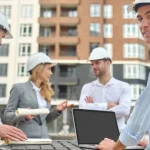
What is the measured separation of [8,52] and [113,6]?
4.68 metres

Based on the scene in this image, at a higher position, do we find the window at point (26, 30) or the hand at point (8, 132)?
the window at point (26, 30)

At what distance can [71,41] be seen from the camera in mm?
13016

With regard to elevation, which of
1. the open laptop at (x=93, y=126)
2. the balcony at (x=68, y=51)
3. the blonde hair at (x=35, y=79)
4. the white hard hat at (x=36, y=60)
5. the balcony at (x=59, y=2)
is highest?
the balcony at (x=59, y=2)

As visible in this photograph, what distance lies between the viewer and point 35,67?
1586 millimetres

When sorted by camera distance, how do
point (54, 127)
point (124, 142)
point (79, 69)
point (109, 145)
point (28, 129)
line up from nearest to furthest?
point (124, 142) → point (109, 145) → point (28, 129) → point (54, 127) → point (79, 69)

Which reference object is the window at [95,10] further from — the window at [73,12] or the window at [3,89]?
the window at [3,89]

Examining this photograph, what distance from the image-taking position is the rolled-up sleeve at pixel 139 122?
608 mm

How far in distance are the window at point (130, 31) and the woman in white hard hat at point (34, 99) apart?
39.1 ft

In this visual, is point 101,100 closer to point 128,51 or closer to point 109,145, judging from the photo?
point 109,145

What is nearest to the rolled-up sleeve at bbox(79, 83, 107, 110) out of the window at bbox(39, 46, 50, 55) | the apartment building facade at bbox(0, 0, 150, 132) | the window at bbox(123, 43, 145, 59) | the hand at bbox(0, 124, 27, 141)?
the hand at bbox(0, 124, 27, 141)

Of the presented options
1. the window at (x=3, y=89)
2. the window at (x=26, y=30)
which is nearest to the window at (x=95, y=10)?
the window at (x=26, y=30)

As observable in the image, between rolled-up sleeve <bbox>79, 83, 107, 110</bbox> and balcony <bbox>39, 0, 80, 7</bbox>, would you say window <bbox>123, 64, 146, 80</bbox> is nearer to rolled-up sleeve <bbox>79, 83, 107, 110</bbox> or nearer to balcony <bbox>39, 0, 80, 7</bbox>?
balcony <bbox>39, 0, 80, 7</bbox>

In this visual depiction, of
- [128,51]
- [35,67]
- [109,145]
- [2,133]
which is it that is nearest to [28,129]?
[35,67]

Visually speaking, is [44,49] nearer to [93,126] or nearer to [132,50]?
Answer: [132,50]
